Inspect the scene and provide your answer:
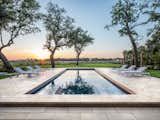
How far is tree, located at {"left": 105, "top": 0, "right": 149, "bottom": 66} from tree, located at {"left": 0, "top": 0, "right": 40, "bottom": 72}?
767 cm

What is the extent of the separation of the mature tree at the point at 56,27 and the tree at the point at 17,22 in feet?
25.0

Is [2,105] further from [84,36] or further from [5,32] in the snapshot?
[84,36]

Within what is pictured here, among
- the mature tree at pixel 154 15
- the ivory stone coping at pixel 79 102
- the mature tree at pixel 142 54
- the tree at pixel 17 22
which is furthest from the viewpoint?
the mature tree at pixel 142 54

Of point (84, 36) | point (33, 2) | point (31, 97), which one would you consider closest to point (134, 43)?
point (33, 2)

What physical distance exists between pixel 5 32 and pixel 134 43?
1195 centimetres

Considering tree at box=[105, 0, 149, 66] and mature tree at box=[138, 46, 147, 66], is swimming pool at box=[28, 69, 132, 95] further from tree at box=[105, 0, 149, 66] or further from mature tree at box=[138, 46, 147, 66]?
mature tree at box=[138, 46, 147, 66]

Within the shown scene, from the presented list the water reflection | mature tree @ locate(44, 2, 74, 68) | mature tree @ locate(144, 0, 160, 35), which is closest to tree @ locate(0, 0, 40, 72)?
mature tree @ locate(44, 2, 74, 68)

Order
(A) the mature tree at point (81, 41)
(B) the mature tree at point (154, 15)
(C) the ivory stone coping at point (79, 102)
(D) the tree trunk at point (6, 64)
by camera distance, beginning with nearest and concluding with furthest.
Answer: (C) the ivory stone coping at point (79, 102) → (B) the mature tree at point (154, 15) → (D) the tree trunk at point (6, 64) → (A) the mature tree at point (81, 41)

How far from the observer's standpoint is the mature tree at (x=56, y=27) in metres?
28.7

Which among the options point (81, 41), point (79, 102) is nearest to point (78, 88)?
point (79, 102)

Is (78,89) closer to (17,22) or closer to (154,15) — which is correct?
(154,15)

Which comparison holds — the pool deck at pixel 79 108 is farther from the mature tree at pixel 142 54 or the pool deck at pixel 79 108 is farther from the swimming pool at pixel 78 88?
the mature tree at pixel 142 54

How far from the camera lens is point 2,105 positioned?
242 inches

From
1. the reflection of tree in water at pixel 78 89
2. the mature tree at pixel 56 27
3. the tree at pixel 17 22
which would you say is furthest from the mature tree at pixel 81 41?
the reflection of tree in water at pixel 78 89
